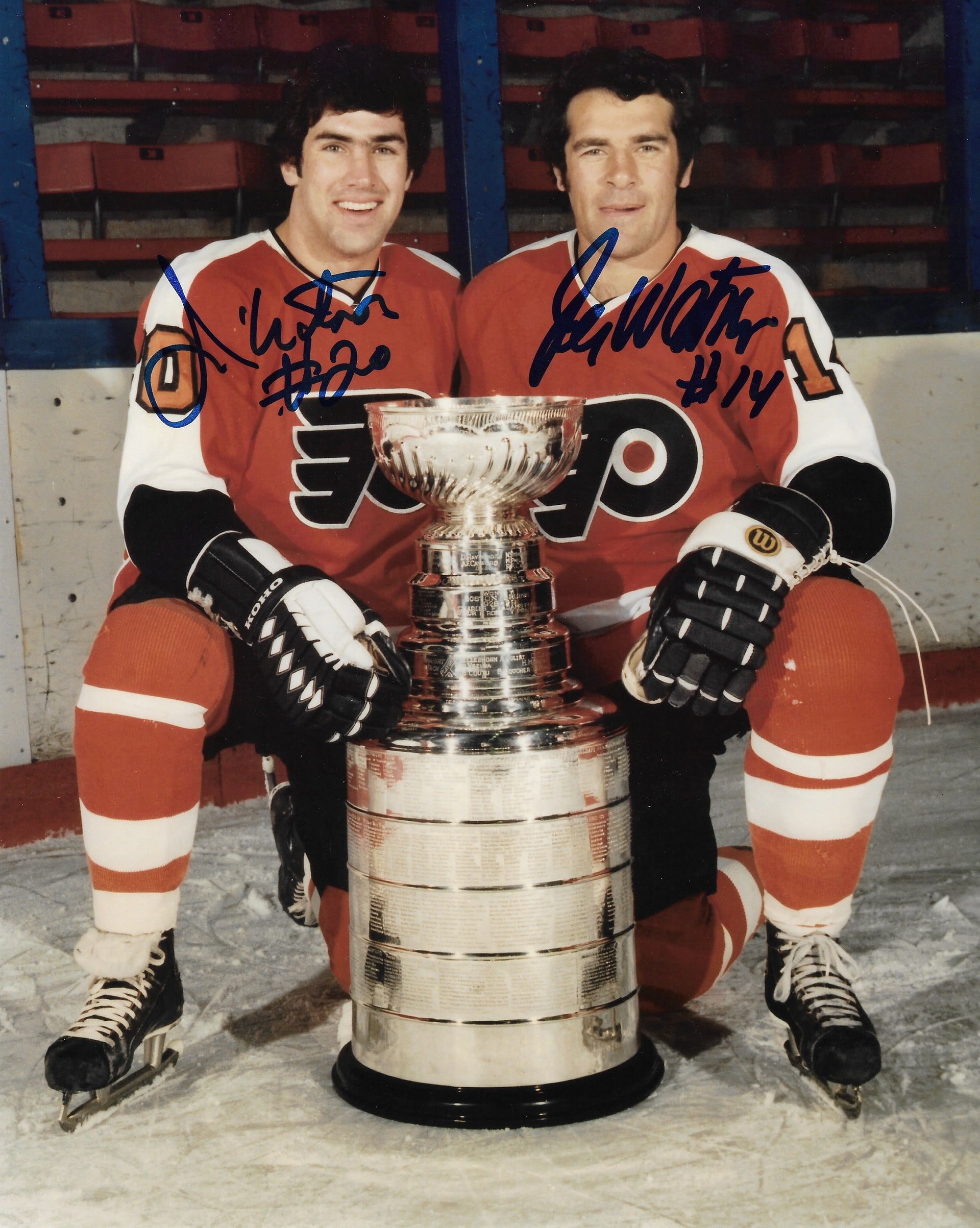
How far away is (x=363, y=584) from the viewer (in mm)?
1595

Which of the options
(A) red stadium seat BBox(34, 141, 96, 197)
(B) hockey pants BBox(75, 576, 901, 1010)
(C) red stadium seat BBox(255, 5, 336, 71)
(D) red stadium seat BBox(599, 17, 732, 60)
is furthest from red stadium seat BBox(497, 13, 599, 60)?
(B) hockey pants BBox(75, 576, 901, 1010)

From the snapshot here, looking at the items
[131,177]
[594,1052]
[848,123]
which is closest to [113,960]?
[594,1052]

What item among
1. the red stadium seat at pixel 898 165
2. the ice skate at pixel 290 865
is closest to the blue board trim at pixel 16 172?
the ice skate at pixel 290 865

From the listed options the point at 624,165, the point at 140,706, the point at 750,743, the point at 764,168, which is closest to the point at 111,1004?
the point at 140,706

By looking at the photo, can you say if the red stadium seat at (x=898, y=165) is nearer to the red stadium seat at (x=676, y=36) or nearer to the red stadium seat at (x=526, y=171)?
the red stadium seat at (x=676, y=36)

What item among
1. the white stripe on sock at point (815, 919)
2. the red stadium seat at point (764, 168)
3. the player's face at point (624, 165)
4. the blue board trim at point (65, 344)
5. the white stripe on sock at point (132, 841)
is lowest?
the white stripe on sock at point (815, 919)

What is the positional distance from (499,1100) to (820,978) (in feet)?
1.11

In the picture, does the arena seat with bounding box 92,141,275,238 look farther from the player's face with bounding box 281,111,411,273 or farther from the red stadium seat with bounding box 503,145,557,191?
the player's face with bounding box 281,111,411,273

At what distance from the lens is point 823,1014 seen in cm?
127

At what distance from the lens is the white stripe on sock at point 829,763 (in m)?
1.26

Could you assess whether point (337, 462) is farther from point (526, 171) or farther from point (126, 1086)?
point (526, 171)

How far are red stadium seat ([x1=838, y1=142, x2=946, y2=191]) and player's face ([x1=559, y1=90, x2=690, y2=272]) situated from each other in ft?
7.95

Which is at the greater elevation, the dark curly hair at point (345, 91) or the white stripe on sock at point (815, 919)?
the dark curly hair at point (345, 91)

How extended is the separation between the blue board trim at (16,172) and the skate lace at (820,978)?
1747 millimetres
